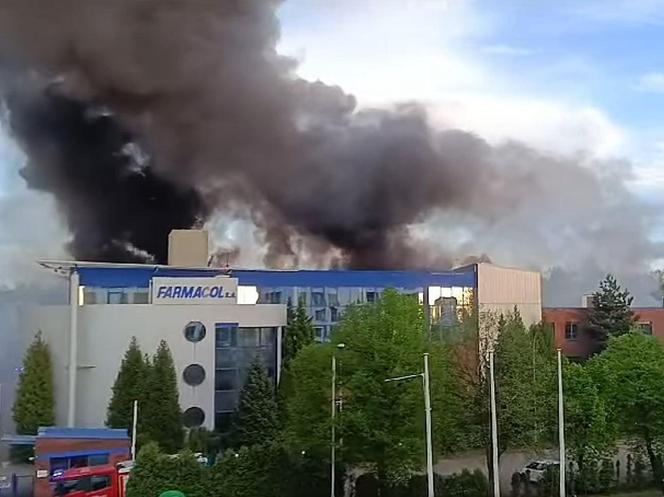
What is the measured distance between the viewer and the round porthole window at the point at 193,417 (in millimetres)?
37906

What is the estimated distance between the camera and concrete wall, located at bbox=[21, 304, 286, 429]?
38625mm

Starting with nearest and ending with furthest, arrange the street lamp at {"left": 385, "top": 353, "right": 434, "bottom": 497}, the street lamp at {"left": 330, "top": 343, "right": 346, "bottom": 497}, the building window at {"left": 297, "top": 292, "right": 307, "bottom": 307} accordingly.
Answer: the street lamp at {"left": 385, "top": 353, "right": 434, "bottom": 497}, the street lamp at {"left": 330, "top": 343, "right": 346, "bottom": 497}, the building window at {"left": 297, "top": 292, "right": 307, "bottom": 307}

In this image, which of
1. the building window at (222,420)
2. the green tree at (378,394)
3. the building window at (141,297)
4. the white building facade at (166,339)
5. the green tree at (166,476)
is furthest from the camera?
the building window at (141,297)

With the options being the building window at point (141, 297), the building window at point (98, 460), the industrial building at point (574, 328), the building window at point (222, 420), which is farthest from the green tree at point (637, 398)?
the industrial building at point (574, 328)

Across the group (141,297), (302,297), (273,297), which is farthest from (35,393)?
(302,297)

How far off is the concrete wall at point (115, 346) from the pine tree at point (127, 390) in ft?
5.50

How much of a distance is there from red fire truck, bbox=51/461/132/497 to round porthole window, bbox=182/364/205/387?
12815 millimetres

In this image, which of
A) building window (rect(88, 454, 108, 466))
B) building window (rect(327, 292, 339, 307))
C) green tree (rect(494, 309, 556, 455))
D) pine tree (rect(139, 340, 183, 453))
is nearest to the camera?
green tree (rect(494, 309, 556, 455))

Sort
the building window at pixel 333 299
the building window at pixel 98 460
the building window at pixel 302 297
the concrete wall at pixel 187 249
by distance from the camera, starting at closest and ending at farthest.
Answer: the building window at pixel 98 460, the concrete wall at pixel 187 249, the building window at pixel 302 297, the building window at pixel 333 299

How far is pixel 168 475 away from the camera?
23.0 m

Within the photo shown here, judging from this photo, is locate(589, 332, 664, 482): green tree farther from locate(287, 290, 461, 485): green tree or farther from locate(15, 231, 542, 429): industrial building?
locate(15, 231, 542, 429): industrial building

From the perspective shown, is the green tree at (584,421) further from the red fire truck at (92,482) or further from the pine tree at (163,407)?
the pine tree at (163,407)

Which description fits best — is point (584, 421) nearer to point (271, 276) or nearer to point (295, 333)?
point (295, 333)

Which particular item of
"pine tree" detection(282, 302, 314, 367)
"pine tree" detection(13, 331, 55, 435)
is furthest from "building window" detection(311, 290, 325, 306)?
"pine tree" detection(13, 331, 55, 435)
